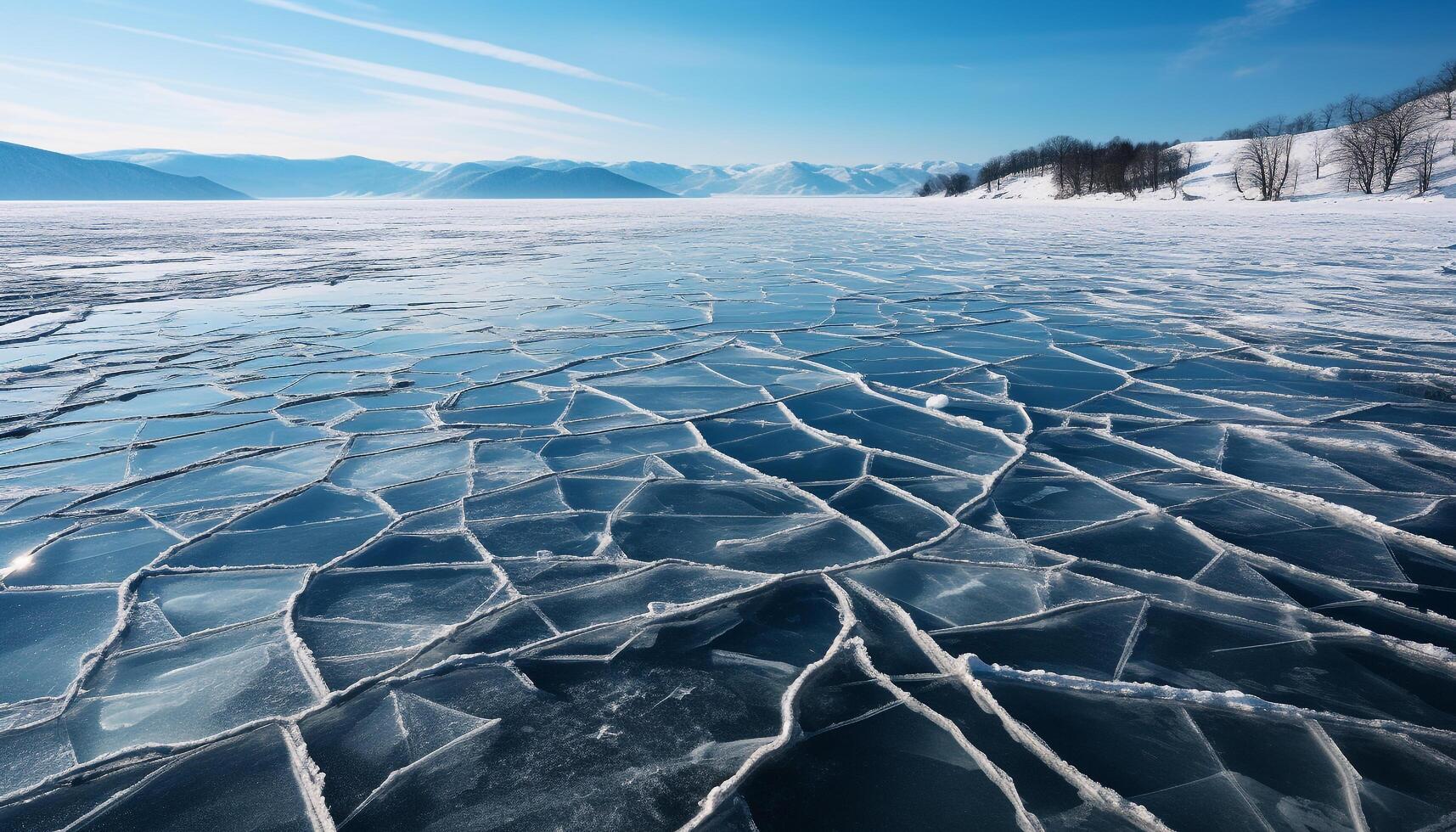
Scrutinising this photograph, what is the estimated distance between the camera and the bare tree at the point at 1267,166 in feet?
114

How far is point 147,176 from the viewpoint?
14425 centimetres

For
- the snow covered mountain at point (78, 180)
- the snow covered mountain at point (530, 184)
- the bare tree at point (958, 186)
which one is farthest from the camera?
the snow covered mountain at point (530, 184)

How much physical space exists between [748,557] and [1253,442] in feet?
7.87

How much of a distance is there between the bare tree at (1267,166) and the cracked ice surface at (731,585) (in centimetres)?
3704

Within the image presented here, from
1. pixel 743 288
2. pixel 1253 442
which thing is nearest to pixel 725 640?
pixel 1253 442

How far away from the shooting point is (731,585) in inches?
84.7

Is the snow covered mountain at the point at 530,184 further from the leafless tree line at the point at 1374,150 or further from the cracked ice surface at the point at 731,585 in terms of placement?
the cracked ice surface at the point at 731,585

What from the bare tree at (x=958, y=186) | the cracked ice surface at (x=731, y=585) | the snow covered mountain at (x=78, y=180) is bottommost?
the cracked ice surface at (x=731, y=585)

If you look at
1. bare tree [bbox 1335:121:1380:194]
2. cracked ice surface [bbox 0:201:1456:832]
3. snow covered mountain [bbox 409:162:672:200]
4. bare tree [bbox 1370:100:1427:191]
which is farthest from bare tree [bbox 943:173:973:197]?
snow covered mountain [bbox 409:162:672:200]

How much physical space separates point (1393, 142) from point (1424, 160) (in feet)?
6.33

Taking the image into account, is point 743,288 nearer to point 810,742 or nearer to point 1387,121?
point 810,742

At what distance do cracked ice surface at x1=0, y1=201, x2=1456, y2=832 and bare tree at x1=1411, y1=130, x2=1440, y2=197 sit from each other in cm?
3334

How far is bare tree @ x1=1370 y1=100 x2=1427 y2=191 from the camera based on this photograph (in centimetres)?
3225

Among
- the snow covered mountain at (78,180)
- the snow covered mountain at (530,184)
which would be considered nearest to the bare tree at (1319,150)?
the snow covered mountain at (530,184)
